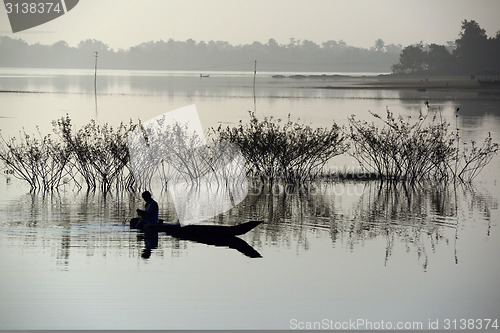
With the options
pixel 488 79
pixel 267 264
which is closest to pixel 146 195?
pixel 267 264

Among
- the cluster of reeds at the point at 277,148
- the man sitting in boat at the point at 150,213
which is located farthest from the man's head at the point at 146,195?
the cluster of reeds at the point at 277,148

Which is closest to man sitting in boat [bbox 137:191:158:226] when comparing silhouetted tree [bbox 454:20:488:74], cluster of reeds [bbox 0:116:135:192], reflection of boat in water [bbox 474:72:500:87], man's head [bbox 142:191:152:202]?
man's head [bbox 142:191:152:202]

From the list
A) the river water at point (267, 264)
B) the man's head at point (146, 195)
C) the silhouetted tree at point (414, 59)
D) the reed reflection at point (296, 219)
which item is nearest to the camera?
the river water at point (267, 264)

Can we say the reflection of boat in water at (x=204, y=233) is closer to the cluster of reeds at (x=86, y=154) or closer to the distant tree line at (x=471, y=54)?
the cluster of reeds at (x=86, y=154)

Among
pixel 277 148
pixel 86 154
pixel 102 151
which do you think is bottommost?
pixel 86 154

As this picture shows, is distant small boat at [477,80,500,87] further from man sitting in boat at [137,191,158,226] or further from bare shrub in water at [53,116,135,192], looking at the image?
man sitting in boat at [137,191,158,226]

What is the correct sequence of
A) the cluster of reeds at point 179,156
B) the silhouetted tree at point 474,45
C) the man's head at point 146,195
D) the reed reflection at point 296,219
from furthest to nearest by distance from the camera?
the silhouetted tree at point 474,45
the cluster of reeds at point 179,156
the reed reflection at point 296,219
the man's head at point 146,195

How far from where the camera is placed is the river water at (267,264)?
1998 centimetres

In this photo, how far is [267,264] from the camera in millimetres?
24078

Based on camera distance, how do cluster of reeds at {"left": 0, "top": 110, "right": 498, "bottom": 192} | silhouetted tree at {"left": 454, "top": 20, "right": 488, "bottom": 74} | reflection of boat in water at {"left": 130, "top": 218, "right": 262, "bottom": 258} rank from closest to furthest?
reflection of boat in water at {"left": 130, "top": 218, "right": 262, "bottom": 258}, cluster of reeds at {"left": 0, "top": 110, "right": 498, "bottom": 192}, silhouetted tree at {"left": 454, "top": 20, "right": 488, "bottom": 74}

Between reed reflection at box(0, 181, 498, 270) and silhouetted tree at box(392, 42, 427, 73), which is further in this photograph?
silhouetted tree at box(392, 42, 427, 73)

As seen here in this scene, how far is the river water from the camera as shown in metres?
20.0

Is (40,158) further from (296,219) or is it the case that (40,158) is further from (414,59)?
(414,59)

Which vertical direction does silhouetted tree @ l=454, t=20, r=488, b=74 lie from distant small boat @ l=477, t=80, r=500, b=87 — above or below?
above
